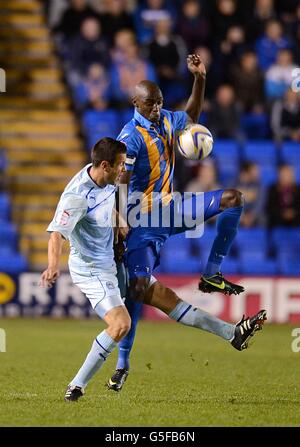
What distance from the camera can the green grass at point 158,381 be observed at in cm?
699

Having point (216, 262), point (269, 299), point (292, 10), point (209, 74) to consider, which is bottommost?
point (269, 299)

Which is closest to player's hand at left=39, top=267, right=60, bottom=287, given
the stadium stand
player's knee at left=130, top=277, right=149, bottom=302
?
player's knee at left=130, top=277, right=149, bottom=302

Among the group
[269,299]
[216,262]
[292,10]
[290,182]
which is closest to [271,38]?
[292,10]

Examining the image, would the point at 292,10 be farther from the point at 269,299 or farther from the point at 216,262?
the point at 216,262

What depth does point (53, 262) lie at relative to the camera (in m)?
7.16

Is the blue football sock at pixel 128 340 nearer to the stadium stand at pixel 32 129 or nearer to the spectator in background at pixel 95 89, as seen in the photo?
the stadium stand at pixel 32 129

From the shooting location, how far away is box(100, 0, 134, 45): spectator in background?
17495 mm

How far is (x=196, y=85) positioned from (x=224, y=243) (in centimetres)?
138

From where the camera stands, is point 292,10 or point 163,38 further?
point 292,10

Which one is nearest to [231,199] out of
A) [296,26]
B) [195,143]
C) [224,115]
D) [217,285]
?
[195,143]

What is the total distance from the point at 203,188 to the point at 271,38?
3.79 metres

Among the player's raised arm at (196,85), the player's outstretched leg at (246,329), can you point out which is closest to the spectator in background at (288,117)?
the player's raised arm at (196,85)

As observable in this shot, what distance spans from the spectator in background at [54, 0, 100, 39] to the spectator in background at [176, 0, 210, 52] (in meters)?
1.50
